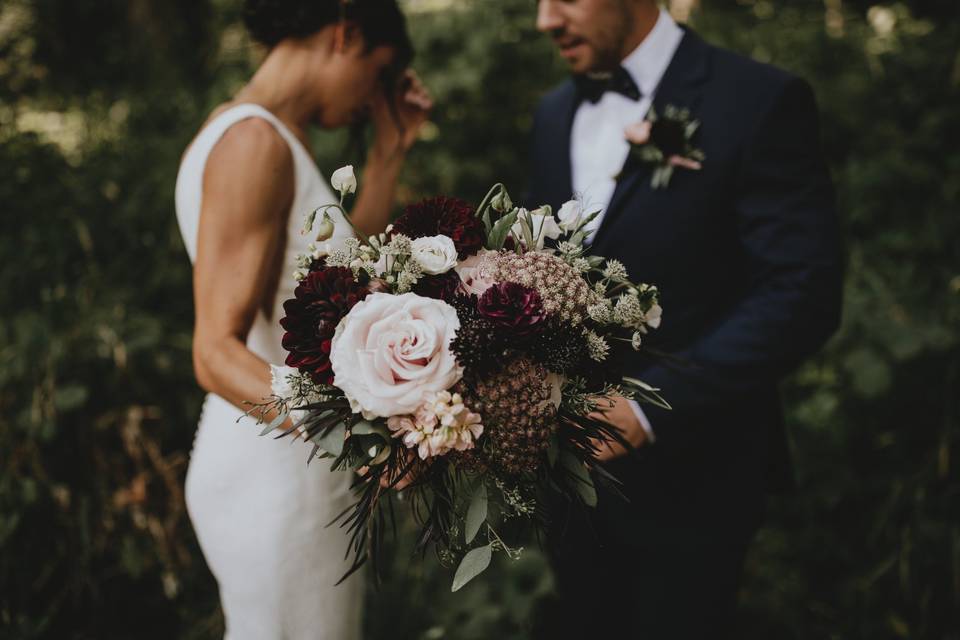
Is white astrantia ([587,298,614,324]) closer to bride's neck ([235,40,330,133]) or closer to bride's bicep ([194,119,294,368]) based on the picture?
bride's bicep ([194,119,294,368])

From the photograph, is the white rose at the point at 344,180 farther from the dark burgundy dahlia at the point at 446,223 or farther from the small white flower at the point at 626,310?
the small white flower at the point at 626,310

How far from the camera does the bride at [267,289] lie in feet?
5.40

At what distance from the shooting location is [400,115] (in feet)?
8.06

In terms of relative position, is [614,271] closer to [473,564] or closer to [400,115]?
[473,564]

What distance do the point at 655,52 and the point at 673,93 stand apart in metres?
0.18

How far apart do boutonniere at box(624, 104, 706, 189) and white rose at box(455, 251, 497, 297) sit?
903 millimetres

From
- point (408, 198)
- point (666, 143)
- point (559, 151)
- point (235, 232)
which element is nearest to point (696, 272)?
point (666, 143)

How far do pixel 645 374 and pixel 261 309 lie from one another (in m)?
1.06

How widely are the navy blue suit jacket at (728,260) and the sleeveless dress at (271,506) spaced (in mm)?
895

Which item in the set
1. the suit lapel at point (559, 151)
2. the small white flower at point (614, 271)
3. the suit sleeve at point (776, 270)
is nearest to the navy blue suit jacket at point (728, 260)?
the suit sleeve at point (776, 270)

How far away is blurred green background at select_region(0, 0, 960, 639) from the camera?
9.32 ft

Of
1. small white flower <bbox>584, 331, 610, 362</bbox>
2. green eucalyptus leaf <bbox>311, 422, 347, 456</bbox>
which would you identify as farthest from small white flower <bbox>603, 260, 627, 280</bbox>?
green eucalyptus leaf <bbox>311, 422, 347, 456</bbox>

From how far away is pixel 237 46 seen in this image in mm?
4328

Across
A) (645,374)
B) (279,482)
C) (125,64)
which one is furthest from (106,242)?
(645,374)
